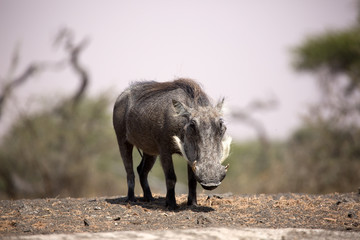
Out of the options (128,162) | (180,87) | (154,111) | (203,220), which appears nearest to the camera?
(203,220)

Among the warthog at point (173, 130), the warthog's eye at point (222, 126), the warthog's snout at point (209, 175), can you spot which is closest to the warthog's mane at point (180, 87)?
the warthog at point (173, 130)

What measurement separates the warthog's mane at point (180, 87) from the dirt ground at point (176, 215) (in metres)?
1.48

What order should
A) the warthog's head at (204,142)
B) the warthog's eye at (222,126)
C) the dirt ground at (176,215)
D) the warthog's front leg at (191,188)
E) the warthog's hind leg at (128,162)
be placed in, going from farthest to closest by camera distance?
1. the warthog's hind leg at (128,162)
2. the warthog's front leg at (191,188)
3. the warthog's eye at (222,126)
4. the warthog's head at (204,142)
5. the dirt ground at (176,215)

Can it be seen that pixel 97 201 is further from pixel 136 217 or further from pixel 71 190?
pixel 71 190

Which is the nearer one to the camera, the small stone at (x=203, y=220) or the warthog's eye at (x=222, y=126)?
the small stone at (x=203, y=220)

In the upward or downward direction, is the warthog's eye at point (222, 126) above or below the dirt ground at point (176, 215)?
above

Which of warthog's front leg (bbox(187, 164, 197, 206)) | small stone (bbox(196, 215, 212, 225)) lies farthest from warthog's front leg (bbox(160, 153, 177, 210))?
small stone (bbox(196, 215, 212, 225))

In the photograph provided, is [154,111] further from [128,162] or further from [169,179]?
[128,162]

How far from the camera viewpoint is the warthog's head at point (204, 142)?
5.94 meters

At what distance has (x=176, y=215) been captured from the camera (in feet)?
20.1

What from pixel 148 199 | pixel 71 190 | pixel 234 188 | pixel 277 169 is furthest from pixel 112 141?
pixel 148 199

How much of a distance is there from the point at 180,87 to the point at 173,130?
82cm

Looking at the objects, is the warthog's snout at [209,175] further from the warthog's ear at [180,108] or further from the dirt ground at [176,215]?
the warthog's ear at [180,108]

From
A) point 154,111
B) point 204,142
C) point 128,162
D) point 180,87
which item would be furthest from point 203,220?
point 128,162
